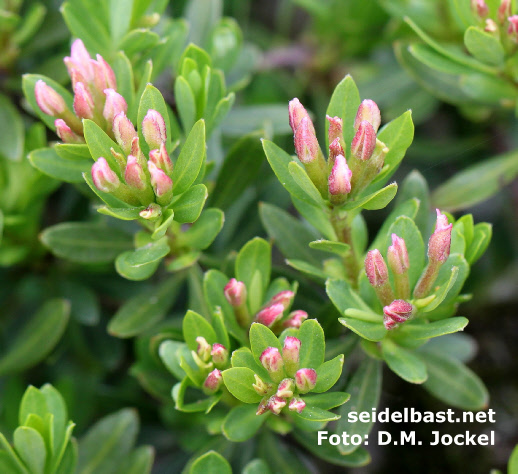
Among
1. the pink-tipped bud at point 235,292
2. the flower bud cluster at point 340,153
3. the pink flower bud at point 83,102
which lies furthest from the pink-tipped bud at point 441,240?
the pink flower bud at point 83,102

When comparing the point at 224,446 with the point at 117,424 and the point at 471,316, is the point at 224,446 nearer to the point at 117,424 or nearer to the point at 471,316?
the point at 117,424

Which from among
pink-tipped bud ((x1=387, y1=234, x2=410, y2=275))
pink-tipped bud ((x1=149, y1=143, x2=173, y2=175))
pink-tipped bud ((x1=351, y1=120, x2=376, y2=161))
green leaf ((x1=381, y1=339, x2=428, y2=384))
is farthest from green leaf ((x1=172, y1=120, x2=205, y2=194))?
green leaf ((x1=381, y1=339, x2=428, y2=384))

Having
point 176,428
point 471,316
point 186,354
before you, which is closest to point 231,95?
point 186,354

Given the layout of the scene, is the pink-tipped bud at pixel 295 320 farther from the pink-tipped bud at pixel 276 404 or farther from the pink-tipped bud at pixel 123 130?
the pink-tipped bud at pixel 123 130

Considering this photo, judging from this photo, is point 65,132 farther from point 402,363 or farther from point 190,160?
point 402,363

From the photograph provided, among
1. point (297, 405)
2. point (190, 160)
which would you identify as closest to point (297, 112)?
point (190, 160)

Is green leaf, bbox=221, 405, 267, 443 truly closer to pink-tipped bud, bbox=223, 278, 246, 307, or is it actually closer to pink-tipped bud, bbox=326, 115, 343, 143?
pink-tipped bud, bbox=223, 278, 246, 307
